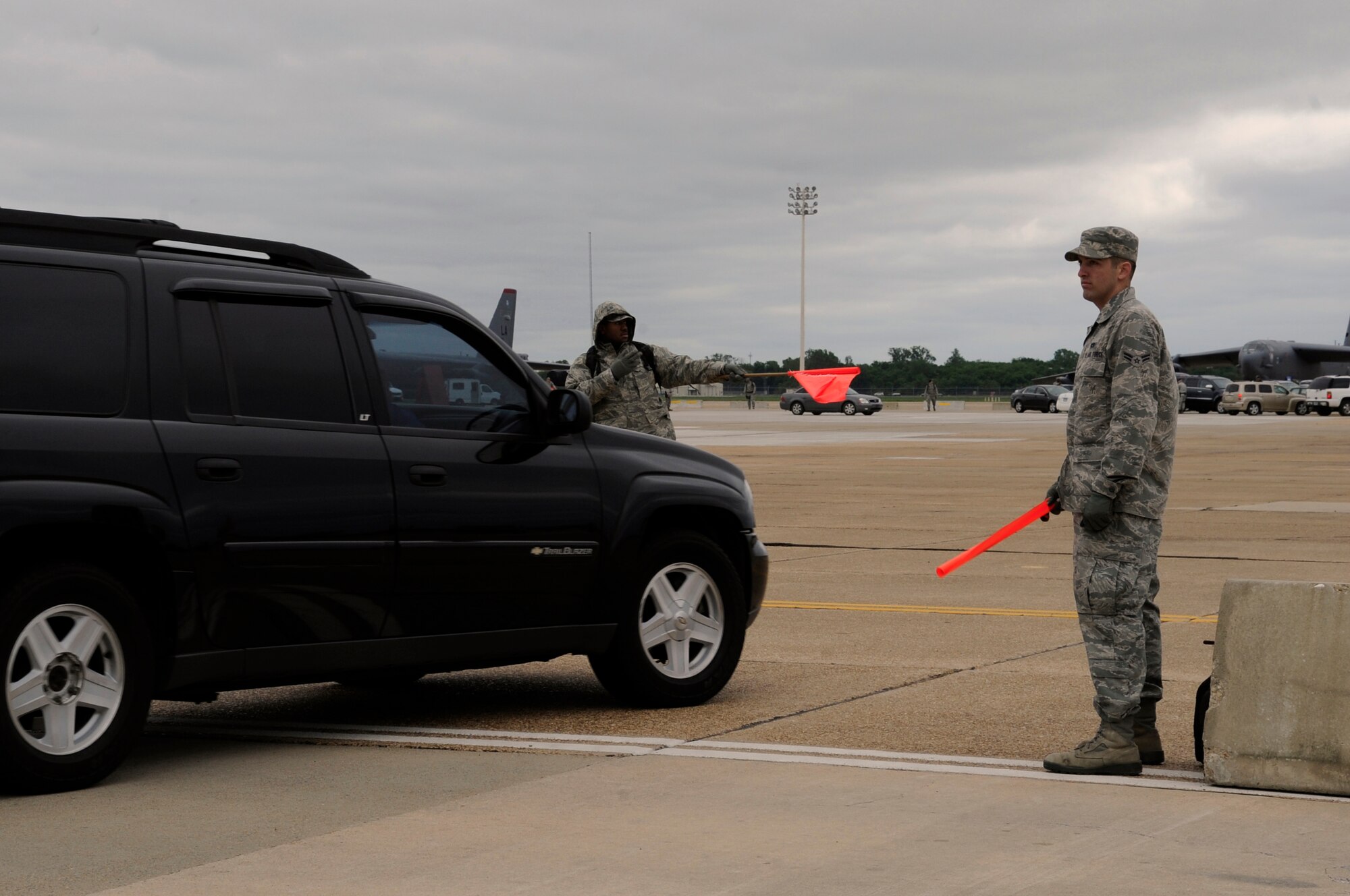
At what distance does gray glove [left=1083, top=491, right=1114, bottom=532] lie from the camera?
249 inches

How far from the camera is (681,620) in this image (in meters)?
7.91

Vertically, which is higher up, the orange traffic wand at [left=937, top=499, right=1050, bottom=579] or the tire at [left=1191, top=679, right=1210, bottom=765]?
the orange traffic wand at [left=937, top=499, right=1050, bottom=579]

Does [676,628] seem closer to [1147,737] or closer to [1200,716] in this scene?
[1147,737]

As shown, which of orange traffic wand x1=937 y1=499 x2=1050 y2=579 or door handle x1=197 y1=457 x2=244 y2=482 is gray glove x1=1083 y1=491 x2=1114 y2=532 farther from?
door handle x1=197 y1=457 x2=244 y2=482

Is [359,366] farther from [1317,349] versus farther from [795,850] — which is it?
[1317,349]

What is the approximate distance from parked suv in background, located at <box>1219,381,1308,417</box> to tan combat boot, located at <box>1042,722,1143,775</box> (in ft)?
249

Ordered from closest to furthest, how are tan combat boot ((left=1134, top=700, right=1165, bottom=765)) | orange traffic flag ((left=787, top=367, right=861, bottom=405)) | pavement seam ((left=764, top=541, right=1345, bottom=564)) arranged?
tan combat boot ((left=1134, top=700, right=1165, bottom=765))
orange traffic flag ((left=787, top=367, right=861, bottom=405))
pavement seam ((left=764, top=541, right=1345, bottom=564))

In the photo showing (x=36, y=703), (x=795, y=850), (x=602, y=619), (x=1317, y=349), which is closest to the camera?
(x=795, y=850)

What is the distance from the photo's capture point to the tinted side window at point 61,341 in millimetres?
6066


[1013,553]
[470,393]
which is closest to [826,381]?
[1013,553]

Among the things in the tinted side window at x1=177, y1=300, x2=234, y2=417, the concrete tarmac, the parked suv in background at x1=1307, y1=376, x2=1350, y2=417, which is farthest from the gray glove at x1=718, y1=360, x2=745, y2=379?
the parked suv in background at x1=1307, y1=376, x2=1350, y2=417

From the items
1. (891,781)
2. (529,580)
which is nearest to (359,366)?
(529,580)

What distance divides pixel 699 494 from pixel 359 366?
1774 mm

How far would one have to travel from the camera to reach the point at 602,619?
301 inches
